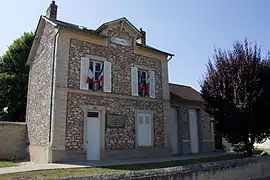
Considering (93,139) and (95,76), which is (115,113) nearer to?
(93,139)

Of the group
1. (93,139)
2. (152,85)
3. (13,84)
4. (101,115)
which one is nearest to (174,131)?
(152,85)

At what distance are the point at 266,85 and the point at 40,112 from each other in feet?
36.3

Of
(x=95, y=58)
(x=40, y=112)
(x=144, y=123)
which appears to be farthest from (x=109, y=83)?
(x=40, y=112)

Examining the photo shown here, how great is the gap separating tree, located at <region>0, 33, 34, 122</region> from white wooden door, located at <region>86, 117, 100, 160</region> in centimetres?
1273

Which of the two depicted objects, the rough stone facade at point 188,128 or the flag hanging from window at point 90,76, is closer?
the flag hanging from window at point 90,76

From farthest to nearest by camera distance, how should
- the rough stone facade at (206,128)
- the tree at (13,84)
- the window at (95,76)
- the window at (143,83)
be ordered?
1. the tree at (13,84)
2. the rough stone facade at (206,128)
3. the window at (143,83)
4. the window at (95,76)

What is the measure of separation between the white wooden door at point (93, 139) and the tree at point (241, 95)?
5608 millimetres

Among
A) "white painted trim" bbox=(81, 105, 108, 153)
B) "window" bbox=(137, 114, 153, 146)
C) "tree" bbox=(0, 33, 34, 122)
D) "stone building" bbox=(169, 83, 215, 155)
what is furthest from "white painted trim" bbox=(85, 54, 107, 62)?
"tree" bbox=(0, 33, 34, 122)

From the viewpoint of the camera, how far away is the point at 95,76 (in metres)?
13.0

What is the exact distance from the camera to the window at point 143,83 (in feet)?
47.8

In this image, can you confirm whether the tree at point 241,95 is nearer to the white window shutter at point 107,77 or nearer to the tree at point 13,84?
the white window shutter at point 107,77

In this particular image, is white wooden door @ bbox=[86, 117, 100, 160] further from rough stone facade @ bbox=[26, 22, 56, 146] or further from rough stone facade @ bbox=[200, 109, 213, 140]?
rough stone facade @ bbox=[200, 109, 213, 140]

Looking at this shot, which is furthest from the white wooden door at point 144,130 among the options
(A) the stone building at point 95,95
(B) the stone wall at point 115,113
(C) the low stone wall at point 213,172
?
(C) the low stone wall at point 213,172

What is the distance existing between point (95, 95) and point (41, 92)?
3.28 metres
